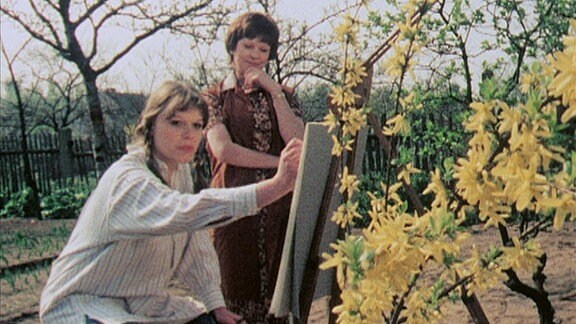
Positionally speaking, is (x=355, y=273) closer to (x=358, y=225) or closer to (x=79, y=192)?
(x=358, y=225)

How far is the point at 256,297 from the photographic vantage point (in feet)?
11.3

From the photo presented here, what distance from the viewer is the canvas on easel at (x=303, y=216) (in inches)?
82.5

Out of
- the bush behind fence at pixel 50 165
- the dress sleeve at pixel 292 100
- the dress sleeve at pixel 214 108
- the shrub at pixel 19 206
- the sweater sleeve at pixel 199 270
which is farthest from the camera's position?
the bush behind fence at pixel 50 165

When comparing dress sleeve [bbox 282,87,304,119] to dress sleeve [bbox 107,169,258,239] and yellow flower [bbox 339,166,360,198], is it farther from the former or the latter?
yellow flower [bbox 339,166,360,198]

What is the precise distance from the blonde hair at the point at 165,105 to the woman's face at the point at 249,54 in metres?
0.77

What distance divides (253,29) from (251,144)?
459 mm

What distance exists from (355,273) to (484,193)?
0.28 m

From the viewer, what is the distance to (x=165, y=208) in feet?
7.23

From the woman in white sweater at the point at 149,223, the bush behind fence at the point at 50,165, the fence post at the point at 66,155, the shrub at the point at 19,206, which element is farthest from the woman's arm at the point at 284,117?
the fence post at the point at 66,155

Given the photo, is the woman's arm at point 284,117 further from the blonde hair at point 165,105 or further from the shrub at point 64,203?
the shrub at point 64,203

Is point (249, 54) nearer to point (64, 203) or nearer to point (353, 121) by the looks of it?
point (353, 121)

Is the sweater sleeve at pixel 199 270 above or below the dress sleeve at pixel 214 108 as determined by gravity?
below

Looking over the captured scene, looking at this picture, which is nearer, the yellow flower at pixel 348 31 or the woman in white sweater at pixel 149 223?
the yellow flower at pixel 348 31

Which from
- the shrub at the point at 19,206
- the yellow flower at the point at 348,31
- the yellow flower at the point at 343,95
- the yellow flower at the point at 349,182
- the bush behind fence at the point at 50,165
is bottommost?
the shrub at the point at 19,206
